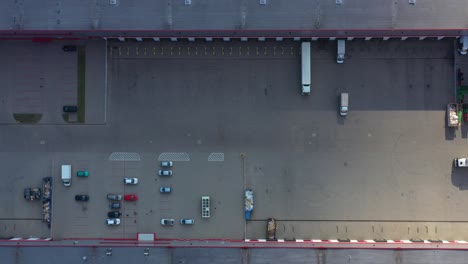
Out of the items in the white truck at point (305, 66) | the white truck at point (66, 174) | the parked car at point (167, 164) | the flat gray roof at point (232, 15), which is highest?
the flat gray roof at point (232, 15)

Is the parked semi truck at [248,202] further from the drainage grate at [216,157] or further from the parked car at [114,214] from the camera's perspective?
the parked car at [114,214]

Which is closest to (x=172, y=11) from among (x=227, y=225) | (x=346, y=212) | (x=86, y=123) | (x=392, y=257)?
(x=86, y=123)

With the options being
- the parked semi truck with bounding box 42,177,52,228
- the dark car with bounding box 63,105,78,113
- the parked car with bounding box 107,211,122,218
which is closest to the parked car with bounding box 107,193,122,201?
the parked car with bounding box 107,211,122,218

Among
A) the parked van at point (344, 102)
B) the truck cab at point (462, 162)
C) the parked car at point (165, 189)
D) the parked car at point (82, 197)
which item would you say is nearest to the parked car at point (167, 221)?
the parked car at point (165, 189)

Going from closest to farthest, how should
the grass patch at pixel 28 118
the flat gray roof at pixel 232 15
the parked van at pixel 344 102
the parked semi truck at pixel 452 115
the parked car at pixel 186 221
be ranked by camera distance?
the flat gray roof at pixel 232 15 < the parked semi truck at pixel 452 115 < the parked van at pixel 344 102 < the parked car at pixel 186 221 < the grass patch at pixel 28 118

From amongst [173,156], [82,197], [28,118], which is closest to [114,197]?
[82,197]

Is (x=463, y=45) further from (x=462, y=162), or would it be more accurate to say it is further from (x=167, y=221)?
(x=167, y=221)

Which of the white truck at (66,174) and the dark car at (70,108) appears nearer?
the white truck at (66,174)
